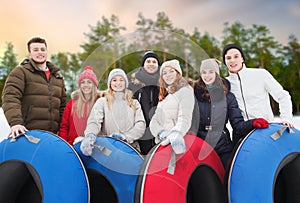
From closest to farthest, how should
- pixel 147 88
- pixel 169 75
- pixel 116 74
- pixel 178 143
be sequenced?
pixel 178 143, pixel 169 75, pixel 116 74, pixel 147 88

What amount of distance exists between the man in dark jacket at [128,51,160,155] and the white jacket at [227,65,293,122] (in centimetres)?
64

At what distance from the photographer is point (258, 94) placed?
2.28 metres

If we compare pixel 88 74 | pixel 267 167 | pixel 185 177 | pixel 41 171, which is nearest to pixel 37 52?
pixel 88 74

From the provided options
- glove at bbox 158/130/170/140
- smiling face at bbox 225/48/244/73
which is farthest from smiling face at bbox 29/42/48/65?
smiling face at bbox 225/48/244/73

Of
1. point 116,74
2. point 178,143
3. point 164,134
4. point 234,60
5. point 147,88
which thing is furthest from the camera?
point 147,88

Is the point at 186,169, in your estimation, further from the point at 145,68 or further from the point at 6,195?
the point at 6,195

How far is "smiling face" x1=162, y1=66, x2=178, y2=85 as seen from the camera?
2076 millimetres

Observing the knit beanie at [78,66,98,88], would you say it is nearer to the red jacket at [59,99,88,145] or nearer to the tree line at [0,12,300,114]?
the tree line at [0,12,300,114]

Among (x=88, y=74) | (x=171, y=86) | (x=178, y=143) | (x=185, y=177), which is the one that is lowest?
(x=185, y=177)

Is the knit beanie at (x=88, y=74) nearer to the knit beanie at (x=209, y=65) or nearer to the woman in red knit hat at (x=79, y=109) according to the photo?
the woman in red knit hat at (x=79, y=109)

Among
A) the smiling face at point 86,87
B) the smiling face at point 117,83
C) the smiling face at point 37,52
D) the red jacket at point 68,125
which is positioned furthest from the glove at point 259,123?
the smiling face at point 37,52

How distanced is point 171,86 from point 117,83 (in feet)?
1.38

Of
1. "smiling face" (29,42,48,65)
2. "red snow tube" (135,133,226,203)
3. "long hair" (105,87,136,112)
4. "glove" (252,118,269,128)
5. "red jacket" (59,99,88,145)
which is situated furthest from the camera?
"red jacket" (59,99,88,145)

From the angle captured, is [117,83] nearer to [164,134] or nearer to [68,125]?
[164,134]
